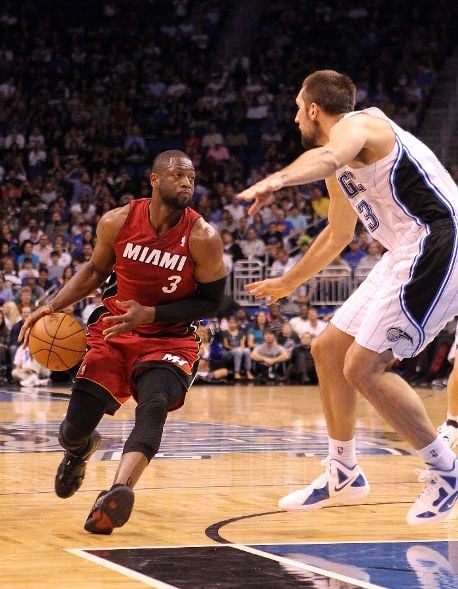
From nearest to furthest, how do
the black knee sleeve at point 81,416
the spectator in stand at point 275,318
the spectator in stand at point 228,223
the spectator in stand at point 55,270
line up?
the black knee sleeve at point 81,416, the spectator in stand at point 275,318, the spectator in stand at point 55,270, the spectator in stand at point 228,223

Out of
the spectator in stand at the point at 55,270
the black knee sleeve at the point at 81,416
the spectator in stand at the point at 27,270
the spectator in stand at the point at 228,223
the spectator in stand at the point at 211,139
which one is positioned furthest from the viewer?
the spectator in stand at the point at 211,139

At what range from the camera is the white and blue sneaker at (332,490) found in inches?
223

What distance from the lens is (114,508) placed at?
16.5 ft

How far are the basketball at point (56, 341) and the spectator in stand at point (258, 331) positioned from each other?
1123cm

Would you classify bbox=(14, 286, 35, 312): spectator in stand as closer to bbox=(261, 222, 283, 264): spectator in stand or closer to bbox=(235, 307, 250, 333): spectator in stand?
bbox=(235, 307, 250, 333): spectator in stand

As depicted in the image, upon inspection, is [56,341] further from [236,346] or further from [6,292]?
[6,292]

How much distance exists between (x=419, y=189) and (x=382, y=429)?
5.65 metres

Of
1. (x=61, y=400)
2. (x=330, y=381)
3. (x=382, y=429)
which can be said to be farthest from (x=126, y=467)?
(x=61, y=400)

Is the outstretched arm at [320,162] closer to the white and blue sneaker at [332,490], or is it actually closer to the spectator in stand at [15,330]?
the white and blue sneaker at [332,490]

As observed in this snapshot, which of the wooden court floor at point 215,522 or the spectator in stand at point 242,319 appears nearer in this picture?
the wooden court floor at point 215,522

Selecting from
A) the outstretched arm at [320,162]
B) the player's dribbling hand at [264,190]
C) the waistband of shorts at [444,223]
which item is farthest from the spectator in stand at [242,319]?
the player's dribbling hand at [264,190]

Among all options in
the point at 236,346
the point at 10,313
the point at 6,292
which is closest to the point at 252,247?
the point at 236,346

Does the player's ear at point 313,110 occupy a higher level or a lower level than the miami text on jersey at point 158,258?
higher

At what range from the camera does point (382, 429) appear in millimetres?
10562
